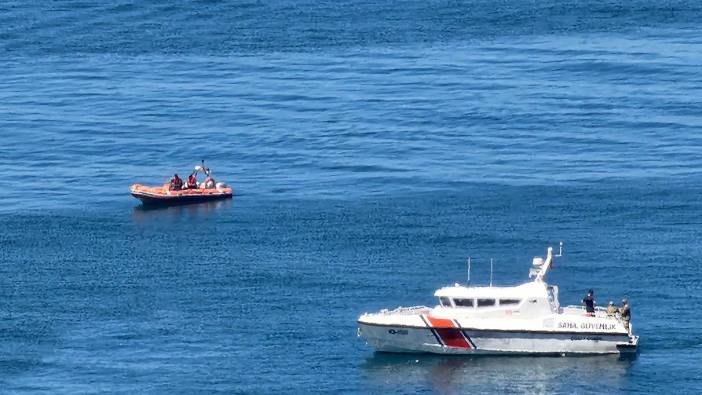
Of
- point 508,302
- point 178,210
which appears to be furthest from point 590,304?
point 178,210

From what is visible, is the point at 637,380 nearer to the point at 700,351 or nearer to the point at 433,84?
the point at 700,351

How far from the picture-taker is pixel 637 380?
348ft

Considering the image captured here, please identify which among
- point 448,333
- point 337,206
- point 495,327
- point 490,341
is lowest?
point 490,341

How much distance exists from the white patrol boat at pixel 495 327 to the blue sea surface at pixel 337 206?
3.07ft

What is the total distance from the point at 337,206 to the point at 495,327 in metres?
33.6

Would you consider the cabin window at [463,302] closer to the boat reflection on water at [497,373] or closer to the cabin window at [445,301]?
the cabin window at [445,301]

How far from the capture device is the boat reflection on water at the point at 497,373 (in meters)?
106

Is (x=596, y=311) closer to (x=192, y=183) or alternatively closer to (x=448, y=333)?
(x=448, y=333)

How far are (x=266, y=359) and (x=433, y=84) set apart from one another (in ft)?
Answer: 251

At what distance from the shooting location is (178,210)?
145375mm

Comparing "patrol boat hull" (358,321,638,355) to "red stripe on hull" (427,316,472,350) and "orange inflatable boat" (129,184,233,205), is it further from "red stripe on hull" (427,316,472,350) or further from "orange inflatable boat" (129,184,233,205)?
"orange inflatable boat" (129,184,233,205)

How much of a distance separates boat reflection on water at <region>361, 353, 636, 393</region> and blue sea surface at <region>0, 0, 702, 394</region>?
6.9 inches

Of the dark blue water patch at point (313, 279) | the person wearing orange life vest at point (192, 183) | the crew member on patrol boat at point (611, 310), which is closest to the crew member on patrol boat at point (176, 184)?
the person wearing orange life vest at point (192, 183)

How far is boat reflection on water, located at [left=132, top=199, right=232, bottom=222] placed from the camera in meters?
143
